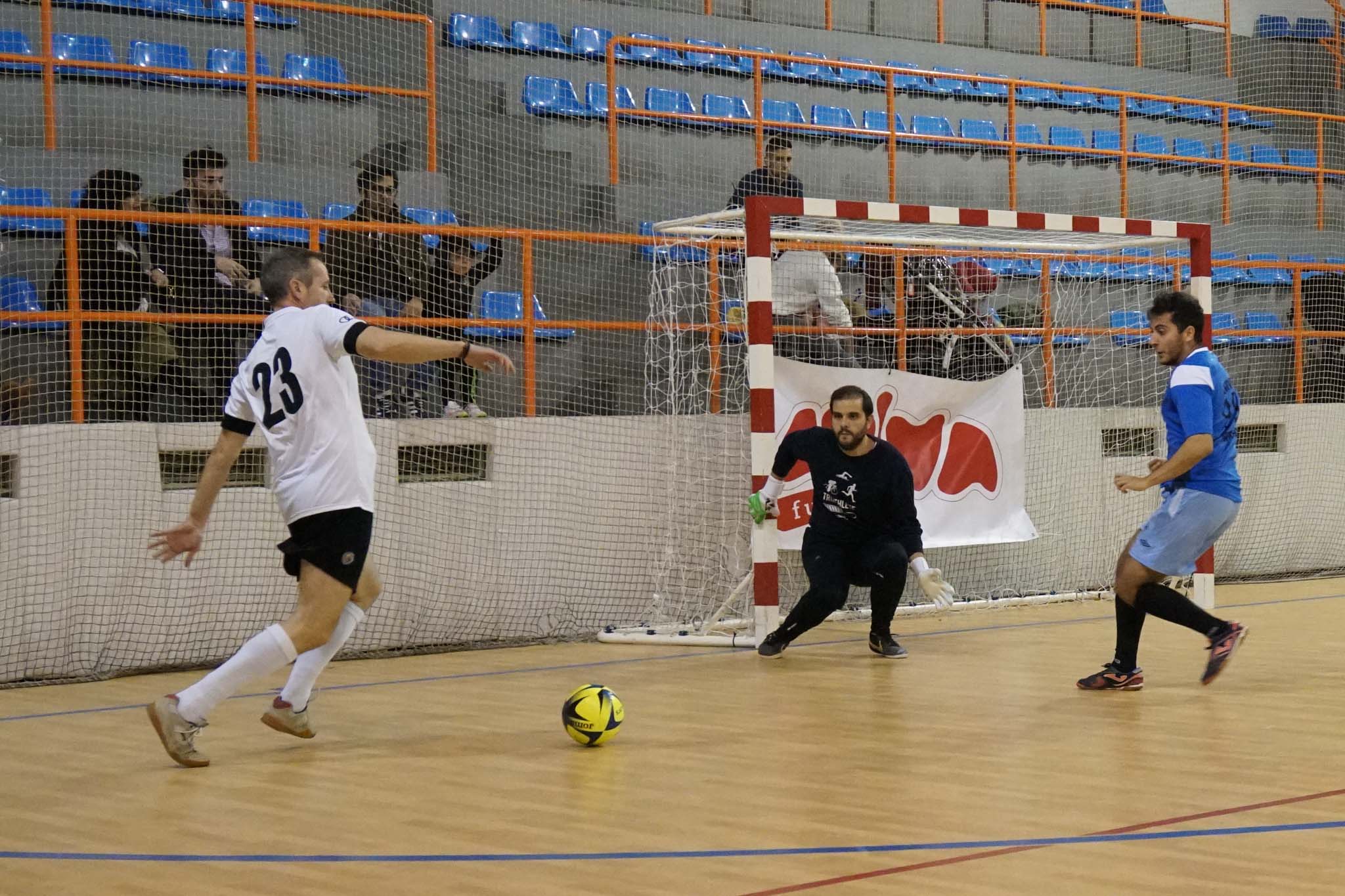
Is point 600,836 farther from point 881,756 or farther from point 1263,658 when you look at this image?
→ point 1263,658

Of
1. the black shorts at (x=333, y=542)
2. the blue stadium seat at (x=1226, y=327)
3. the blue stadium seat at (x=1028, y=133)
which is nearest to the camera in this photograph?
the black shorts at (x=333, y=542)

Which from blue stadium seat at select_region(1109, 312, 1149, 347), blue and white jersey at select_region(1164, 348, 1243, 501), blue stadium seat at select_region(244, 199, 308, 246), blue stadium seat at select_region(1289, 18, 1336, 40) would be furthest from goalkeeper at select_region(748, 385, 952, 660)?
blue stadium seat at select_region(1289, 18, 1336, 40)

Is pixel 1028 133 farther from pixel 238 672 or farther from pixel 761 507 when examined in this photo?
pixel 238 672

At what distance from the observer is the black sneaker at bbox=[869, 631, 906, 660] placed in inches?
375

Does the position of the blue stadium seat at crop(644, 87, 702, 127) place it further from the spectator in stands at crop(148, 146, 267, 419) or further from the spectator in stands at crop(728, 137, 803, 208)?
the spectator in stands at crop(148, 146, 267, 419)

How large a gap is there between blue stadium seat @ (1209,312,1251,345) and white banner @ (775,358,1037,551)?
4468mm

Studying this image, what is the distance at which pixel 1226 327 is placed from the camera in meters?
17.1

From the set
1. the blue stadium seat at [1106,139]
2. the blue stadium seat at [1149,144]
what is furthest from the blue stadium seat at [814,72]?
the blue stadium seat at [1149,144]

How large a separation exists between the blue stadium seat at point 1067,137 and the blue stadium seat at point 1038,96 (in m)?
0.33

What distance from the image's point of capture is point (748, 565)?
11.1 metres

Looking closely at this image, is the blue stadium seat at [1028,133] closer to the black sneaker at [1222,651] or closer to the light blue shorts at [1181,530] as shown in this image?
the light blue shorts at [1181,530]

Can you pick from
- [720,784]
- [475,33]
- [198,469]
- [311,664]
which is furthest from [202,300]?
[475,33]

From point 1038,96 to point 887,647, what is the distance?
444 inches

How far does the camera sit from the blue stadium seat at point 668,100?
15.6 m
